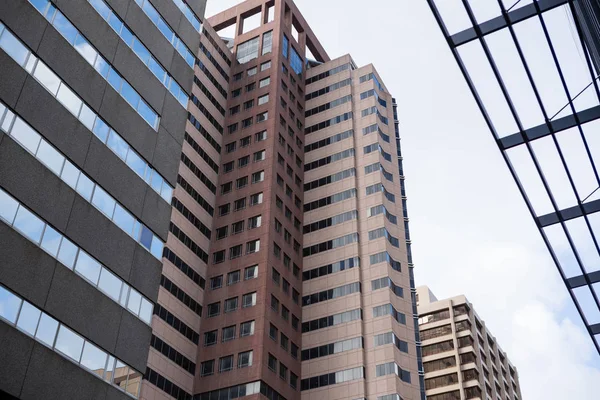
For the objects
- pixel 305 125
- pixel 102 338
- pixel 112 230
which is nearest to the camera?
pixel 102 338

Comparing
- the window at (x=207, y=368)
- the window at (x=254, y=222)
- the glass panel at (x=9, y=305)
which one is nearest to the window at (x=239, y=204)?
the window at (x=254, y=222)

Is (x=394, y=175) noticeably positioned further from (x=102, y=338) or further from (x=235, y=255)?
(x=102, y=338)

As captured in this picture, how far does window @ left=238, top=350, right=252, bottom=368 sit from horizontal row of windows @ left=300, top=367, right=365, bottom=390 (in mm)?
10713

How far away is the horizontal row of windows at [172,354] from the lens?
7412cm

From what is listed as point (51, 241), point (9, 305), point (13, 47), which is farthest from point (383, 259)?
point (9, 305)

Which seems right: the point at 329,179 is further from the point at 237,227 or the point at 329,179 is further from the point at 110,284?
the point at 110,284

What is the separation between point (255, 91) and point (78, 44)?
69081mm

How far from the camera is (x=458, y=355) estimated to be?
11344 cm

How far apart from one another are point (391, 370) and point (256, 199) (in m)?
28.2

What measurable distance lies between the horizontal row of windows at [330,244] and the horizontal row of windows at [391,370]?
Result: 1825cm

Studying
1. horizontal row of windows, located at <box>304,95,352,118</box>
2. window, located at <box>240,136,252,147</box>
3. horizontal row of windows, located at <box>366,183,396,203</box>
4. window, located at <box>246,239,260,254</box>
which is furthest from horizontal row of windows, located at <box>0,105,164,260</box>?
horizontal row of windows, located at <box>304,95,352,118</box>

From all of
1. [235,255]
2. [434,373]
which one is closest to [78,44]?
[235,255]

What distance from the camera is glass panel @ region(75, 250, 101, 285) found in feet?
108

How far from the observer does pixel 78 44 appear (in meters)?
36.8
